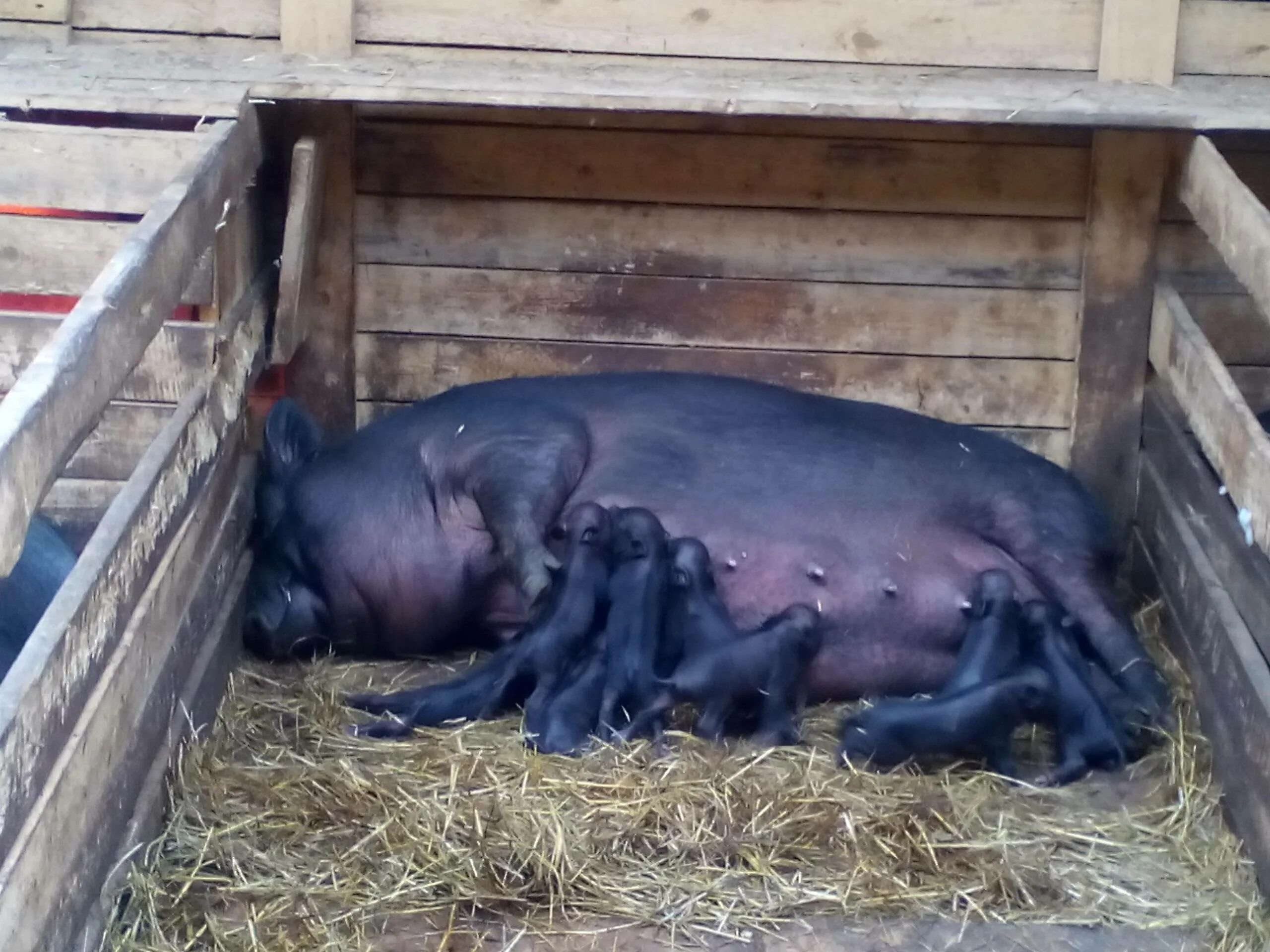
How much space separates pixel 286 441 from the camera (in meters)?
3.62

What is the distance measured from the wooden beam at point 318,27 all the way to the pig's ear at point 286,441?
2.86 feet

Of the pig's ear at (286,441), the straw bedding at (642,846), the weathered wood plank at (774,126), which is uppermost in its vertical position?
the weathered wood plank at (774,126)

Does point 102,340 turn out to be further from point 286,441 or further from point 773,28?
point 773,28

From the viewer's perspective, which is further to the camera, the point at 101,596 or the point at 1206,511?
the point at 1206,511

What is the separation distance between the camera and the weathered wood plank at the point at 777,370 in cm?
398

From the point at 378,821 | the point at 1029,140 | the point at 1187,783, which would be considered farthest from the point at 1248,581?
the point at 378,821

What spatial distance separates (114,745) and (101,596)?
261mm

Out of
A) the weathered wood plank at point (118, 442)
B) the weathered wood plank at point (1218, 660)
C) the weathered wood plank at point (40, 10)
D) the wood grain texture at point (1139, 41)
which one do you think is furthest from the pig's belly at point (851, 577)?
the weathered wood plank at point (40, 10)

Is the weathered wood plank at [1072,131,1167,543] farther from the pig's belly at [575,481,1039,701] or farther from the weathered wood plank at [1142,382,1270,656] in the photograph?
the pig's belly at [575,481,1039,701]

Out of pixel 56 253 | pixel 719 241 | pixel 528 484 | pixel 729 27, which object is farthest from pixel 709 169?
pixel 56 253

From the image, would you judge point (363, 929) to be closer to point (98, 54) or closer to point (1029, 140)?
point (98, 54)

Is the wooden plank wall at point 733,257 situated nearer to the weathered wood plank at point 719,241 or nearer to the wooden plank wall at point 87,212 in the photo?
the weathered wood plank at point 719,241

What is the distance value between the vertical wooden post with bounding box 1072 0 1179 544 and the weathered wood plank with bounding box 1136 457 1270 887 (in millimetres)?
137

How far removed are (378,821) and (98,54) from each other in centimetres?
208
